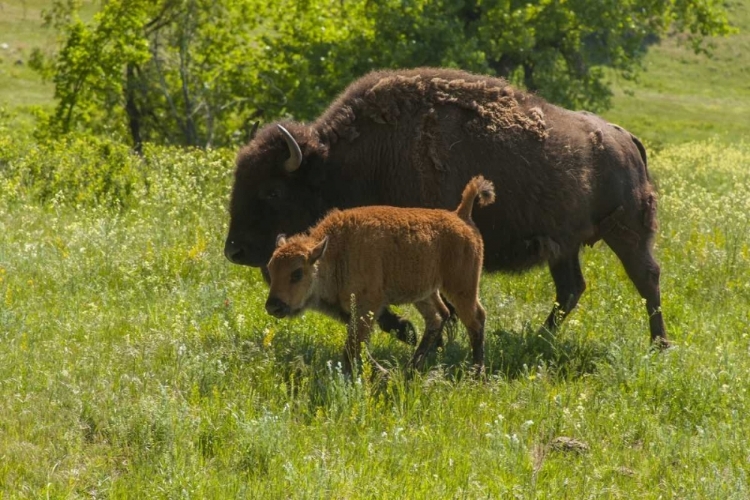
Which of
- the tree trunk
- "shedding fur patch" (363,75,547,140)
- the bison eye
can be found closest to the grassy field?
the bison eye

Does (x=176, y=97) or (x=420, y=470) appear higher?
(x=420, y=470)

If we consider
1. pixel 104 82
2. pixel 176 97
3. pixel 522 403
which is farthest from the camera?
pixel 176 97

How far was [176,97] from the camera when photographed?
86.9ft

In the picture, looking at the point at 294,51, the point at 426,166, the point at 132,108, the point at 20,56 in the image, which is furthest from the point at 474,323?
the point at 20,56

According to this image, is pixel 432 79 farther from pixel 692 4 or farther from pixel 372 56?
pixel 692 4

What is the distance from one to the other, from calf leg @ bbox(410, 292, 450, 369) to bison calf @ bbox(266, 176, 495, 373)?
29cm

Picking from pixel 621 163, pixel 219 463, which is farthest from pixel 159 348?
pixel 621 163

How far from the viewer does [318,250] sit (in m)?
7.26

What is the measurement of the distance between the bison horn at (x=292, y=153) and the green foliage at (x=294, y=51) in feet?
47.3

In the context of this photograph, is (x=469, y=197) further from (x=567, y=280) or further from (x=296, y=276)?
(x=567, y=280)

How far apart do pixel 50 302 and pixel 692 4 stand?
22.2 metres

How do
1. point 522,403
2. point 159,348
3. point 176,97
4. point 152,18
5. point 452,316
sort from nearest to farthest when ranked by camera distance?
point 522,403, point 159,348, point 452,316, point 152,18, point 176,97

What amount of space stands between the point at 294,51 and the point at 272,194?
724 inches

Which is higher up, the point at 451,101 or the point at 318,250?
the point at 451,101
